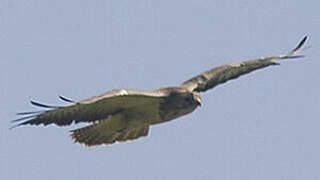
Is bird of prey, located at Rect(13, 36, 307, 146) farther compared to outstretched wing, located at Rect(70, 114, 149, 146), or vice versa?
outstretched wing, located at Rect(70, 114, 149, 146)

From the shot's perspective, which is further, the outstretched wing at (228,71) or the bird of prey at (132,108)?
the outstretched wing at (228,71)

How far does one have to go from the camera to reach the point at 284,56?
1658 cm

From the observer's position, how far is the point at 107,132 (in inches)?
634

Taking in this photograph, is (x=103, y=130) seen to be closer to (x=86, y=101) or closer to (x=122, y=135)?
(x=122, y=135)

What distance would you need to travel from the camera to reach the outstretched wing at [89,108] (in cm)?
1435

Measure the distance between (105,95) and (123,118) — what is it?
→ 1262 mm

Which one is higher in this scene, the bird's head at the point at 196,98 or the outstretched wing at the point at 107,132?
the outstretched wing at the point at 107,132

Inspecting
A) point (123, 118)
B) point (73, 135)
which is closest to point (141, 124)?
point (123, 118)

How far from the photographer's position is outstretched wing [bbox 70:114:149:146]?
15836 mm

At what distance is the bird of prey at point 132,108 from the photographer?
14.5 meters

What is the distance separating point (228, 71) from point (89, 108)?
99.4 inches

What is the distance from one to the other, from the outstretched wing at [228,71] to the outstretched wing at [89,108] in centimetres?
128

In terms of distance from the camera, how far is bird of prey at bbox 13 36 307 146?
14.5 m

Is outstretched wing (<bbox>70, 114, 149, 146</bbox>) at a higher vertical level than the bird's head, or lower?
higher
